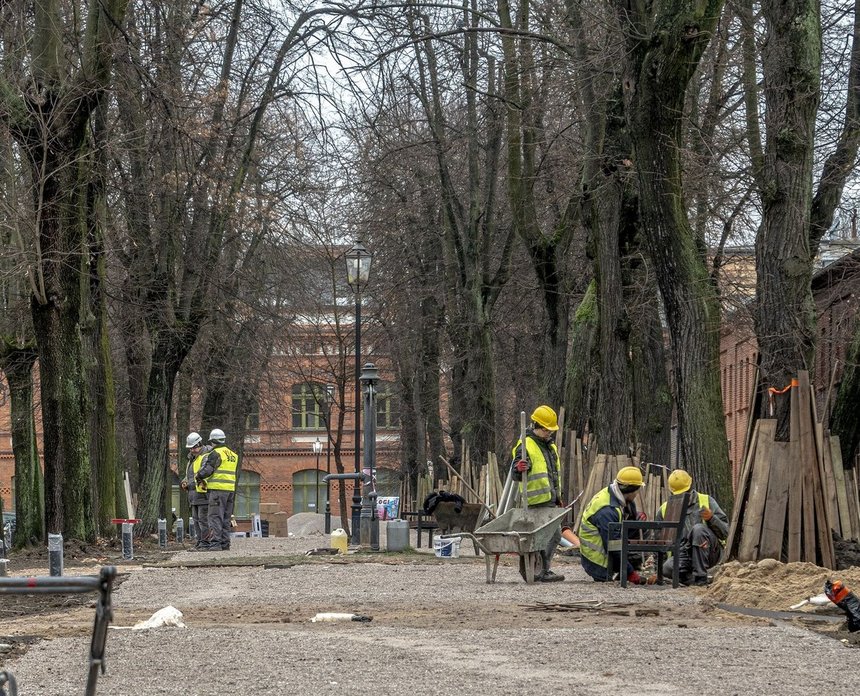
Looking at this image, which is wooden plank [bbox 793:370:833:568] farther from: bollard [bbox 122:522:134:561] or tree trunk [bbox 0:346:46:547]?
tree trunk [bbox 0:346:46:547]

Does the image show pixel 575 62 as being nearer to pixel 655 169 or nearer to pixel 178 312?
pixel 655 169

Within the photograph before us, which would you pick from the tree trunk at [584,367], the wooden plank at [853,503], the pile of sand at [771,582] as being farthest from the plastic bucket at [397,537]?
the pile of sand at [771,582]

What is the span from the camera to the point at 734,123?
957 inches

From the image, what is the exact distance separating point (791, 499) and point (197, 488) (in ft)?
45.4

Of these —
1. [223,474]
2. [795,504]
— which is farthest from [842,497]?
[223,474]

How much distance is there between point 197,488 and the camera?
26250mm

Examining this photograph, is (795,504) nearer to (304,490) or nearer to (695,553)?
(695,553)

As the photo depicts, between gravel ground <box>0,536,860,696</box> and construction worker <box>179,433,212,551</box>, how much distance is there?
1109 centimetres

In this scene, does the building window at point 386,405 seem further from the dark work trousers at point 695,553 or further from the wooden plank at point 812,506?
the wooden plank at point 812,506

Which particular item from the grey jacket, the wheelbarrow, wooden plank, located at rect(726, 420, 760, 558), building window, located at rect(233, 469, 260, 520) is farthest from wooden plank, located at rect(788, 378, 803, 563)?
building window, located at rect(233, 469, 260, 520)

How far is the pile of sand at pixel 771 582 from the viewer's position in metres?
12.7

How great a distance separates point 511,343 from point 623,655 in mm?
31298

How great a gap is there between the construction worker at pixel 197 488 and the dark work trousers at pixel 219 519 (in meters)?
0.25

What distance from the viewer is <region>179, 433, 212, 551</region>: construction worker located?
2605 cm
